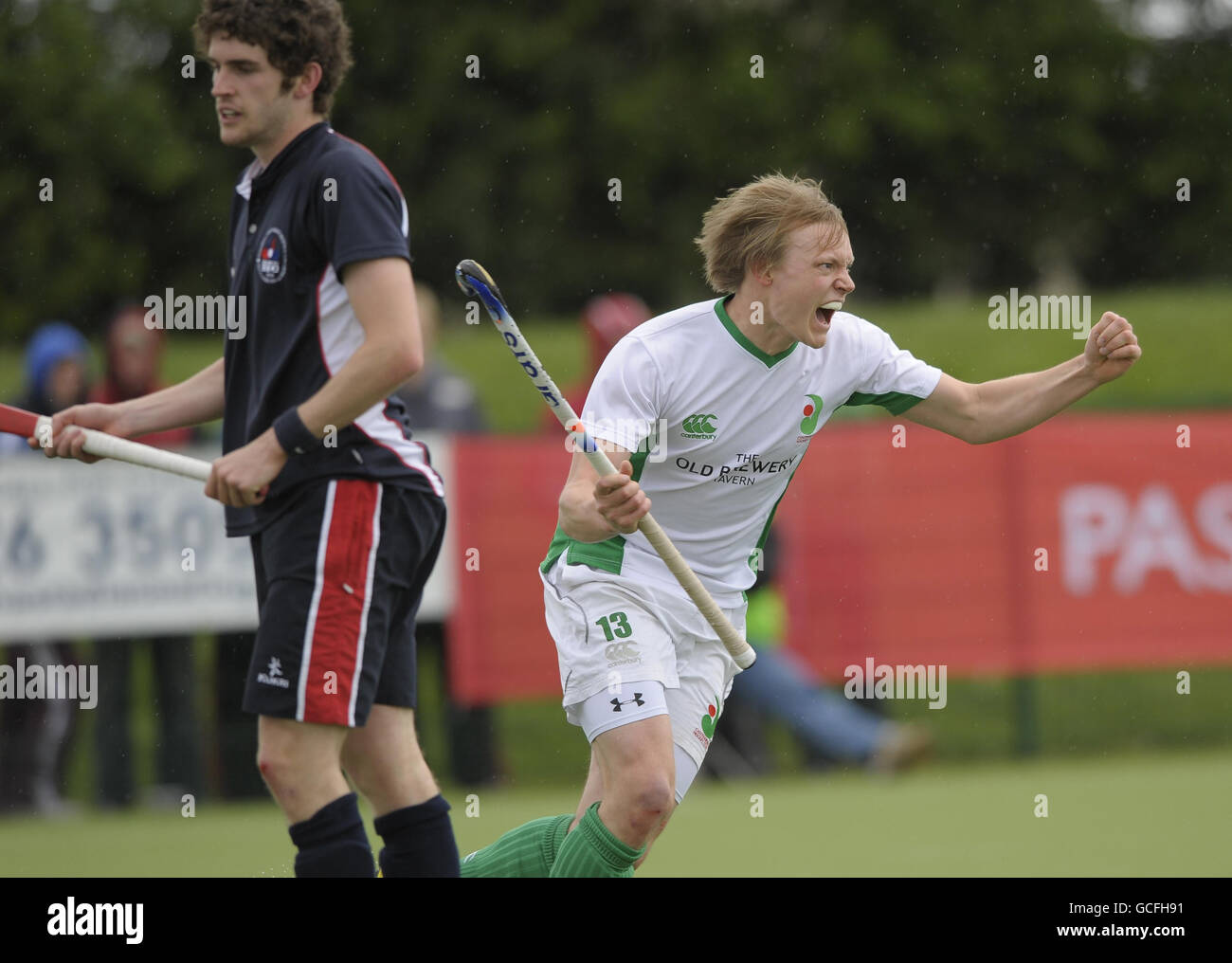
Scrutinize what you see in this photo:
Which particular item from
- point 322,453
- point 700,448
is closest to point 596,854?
point 700,448

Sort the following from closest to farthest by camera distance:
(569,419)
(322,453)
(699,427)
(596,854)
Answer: (322,453) < (569,419) < (596,854) < (699,427)

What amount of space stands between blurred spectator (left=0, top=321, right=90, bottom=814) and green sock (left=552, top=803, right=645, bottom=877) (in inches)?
183

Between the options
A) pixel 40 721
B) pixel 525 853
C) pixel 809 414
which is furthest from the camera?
pixel 40 721

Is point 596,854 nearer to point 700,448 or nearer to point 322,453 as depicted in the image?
point 700,448

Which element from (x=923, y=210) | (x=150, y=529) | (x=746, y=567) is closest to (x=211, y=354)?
(x=150, y=529)

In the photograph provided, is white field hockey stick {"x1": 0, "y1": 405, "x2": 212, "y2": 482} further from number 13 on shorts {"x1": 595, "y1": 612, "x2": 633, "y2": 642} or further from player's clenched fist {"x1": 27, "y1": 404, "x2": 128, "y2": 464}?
number 13 on shorts {"x1": 595, "y1": 612, "x2": 633, "y2": 642}

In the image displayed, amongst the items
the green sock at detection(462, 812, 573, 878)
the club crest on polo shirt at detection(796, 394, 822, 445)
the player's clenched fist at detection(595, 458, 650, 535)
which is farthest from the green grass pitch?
the player's clenched fist at detection(595, 458, 650, 535)

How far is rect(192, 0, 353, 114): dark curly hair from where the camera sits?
4402 millimetres

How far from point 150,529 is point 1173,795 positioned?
468 cm

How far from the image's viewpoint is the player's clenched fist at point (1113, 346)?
4.79 metres

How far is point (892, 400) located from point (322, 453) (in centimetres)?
160

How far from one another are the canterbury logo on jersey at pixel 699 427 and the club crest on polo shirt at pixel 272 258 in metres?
1.06

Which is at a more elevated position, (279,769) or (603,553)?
(603,553)

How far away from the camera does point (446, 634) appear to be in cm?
916
